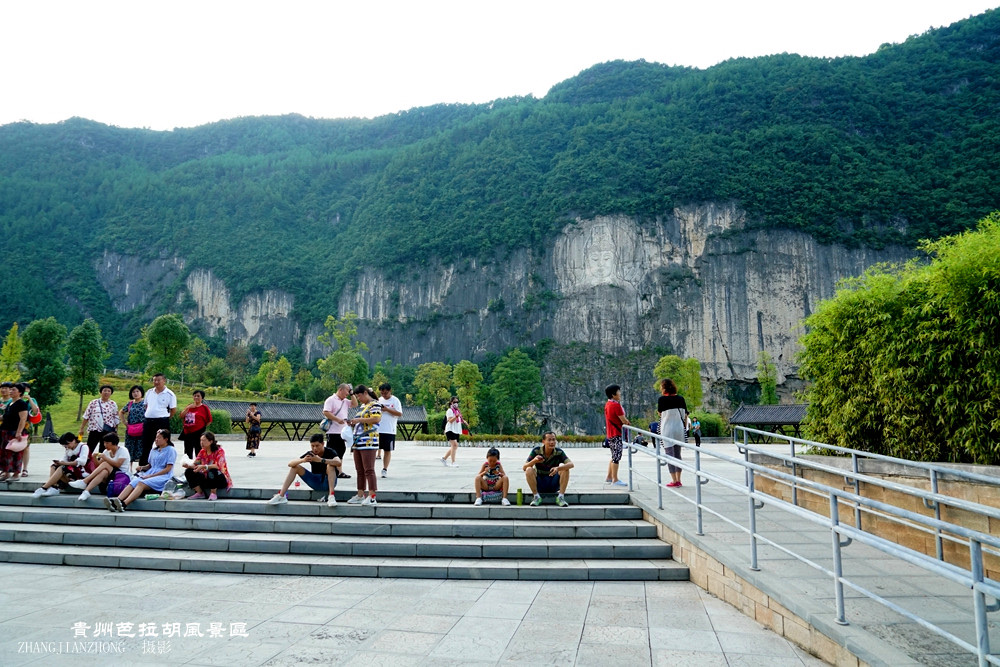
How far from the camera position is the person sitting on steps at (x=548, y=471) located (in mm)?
7242

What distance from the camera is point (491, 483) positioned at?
7324 mm

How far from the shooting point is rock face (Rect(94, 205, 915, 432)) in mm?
84312

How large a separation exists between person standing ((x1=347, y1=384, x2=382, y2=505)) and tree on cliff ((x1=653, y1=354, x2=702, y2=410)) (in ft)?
194

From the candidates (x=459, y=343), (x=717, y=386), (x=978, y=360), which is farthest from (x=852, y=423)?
(x=459, y=343)

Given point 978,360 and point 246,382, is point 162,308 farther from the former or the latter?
point 978,360

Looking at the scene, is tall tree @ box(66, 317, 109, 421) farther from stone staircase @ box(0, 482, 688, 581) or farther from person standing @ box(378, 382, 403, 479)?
person standing @ box(378, 382, 403, 479)

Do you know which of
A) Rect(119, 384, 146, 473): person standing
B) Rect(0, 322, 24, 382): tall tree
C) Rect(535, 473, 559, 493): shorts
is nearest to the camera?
Rect(535, 473, 559, 493): shorts

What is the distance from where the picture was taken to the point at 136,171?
157250 millimetres

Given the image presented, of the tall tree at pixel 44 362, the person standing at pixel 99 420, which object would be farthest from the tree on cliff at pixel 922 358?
the tall tree at pixel 44 362

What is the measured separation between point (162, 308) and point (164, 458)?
13240 cm

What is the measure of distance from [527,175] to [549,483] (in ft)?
397

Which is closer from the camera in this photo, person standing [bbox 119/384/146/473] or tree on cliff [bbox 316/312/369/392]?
person standing [bbox 119/384/146/473]

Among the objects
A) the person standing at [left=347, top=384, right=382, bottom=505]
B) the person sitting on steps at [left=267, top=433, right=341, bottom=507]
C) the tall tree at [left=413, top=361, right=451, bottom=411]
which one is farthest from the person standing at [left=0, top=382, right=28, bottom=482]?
the tall tree at [left=413, top=361, right=451, bottom=411]

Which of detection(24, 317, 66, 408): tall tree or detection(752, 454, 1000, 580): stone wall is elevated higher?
detection(24, 317, 66, 408): tall tree
